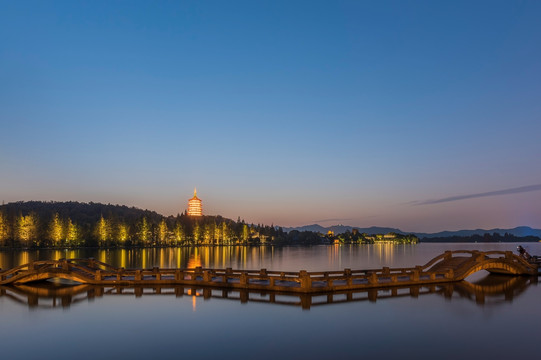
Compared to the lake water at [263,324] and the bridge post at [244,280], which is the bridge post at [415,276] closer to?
the lake water at [263,324]

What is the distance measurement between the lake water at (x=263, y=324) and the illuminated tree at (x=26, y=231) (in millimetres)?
114400

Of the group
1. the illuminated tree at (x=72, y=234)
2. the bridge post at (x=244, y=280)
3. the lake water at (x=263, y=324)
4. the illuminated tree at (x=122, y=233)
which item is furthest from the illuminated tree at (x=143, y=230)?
the bridge post at (x=244, y=280)

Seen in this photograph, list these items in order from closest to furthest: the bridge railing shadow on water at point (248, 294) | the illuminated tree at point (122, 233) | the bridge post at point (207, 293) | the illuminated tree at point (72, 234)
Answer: the bridge railing shadow on water at point (248, 294) < the bridge post at point (207, 293) < the illuminated tree at point (72, 234) < the illuminated tree at point (122, 233)

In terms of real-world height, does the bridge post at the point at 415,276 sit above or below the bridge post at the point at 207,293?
above

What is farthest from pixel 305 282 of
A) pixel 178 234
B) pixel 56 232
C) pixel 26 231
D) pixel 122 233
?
pixel 178 234

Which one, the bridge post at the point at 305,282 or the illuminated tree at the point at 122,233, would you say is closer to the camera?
the bridge post at the point at 305,282

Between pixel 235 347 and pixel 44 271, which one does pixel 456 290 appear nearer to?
pixel 235 347

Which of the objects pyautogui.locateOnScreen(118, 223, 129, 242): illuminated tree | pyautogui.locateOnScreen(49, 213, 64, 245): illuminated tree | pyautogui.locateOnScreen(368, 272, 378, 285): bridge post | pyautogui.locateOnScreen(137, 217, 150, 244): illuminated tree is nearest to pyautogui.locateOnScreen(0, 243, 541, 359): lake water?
pyautogui.locateOnScreen(368, 272, 378, 285): bridge post

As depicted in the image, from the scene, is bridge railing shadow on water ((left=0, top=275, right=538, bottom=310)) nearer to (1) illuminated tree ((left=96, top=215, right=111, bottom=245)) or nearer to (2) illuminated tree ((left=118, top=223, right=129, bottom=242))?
(1) illuminated tree ((left=96, top=215, right=111, bottom=245))

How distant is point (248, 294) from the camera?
2839cm

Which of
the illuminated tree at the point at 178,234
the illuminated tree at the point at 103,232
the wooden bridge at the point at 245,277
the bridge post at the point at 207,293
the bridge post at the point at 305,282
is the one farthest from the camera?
the illuminated tree at the point at 178,234

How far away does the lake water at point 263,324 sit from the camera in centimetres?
1636

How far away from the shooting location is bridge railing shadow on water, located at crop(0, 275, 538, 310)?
26188mm

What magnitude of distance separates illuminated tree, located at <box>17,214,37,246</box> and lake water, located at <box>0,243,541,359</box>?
114400mm
